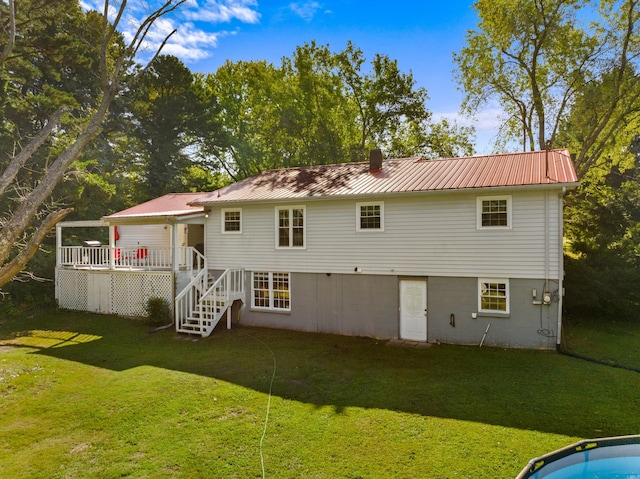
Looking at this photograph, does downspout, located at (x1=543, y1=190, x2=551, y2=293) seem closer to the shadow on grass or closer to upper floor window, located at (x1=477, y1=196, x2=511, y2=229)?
upper floor window, located at (x1=477, y1=196, x2=511, y2=229)

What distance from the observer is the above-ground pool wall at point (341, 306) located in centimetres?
1220

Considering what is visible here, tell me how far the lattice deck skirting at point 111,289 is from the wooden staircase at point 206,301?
3.39 feet

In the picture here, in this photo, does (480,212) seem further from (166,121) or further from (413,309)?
(166,121)

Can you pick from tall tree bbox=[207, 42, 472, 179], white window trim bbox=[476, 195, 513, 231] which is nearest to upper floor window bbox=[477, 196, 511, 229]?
white window trim bbox=[476, 195, 513, 231]

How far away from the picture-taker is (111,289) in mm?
15547

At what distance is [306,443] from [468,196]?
26.9 feet

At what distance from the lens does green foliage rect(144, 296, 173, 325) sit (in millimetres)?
14047

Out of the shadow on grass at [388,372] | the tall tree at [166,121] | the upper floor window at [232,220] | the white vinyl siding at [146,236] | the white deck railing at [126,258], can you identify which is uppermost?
the tall tree at [166,121]

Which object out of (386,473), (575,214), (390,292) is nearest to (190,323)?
(390,292)

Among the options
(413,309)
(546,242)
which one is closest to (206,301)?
(413,309)

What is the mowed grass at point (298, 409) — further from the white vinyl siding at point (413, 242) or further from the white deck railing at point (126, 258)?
the white deck railing at point (126, 258)

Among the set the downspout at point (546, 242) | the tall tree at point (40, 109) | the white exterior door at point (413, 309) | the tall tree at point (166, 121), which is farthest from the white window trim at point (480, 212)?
the tall tree at point (166, 121)

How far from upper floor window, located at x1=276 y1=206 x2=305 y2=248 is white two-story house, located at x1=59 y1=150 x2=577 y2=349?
0.04m

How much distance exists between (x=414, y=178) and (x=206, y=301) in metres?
8.43
